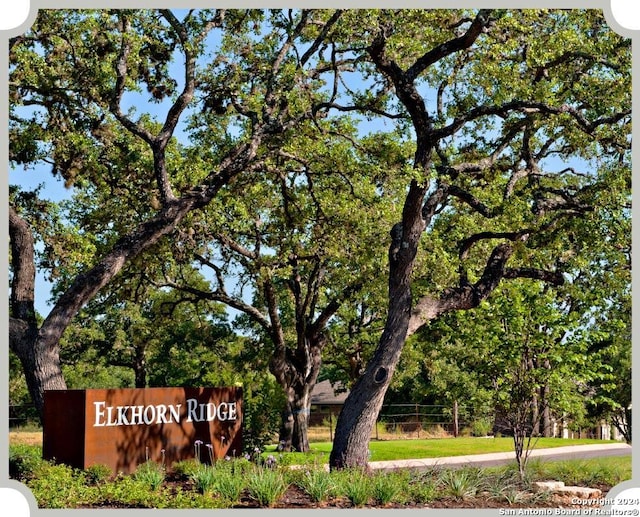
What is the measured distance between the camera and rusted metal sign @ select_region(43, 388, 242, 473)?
13.6 metres

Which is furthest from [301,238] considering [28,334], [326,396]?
[326,396]

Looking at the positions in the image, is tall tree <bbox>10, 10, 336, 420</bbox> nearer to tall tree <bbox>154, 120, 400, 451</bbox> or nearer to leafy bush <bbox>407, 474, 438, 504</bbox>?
tall tree <bbox>154, 120, 400, 451</bbox>

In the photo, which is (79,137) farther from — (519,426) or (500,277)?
(519,426)

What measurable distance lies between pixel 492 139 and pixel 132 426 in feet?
34.0

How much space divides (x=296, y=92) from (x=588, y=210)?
261 inches

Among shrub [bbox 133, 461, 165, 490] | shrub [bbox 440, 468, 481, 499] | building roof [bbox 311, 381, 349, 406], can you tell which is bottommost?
shrub [bbox 440, 468, 481, 499]

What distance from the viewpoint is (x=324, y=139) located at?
18641 millimetres

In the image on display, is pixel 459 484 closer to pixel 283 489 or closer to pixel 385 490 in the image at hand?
pixel 385 490

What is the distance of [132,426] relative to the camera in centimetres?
1427

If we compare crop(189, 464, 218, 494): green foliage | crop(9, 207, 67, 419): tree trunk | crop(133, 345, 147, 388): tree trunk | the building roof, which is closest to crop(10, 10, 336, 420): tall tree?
crop(9, 207, 67, 419): tree trunk

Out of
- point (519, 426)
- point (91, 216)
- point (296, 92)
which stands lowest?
point (519, 426)

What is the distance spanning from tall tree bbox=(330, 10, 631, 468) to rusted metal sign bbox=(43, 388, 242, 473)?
10.3 ft

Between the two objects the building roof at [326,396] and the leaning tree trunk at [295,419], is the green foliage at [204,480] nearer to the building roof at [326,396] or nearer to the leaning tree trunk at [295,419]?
the leaning tree trunk at [295,419]

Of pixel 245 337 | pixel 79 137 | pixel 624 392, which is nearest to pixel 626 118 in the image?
pixel 79 137
